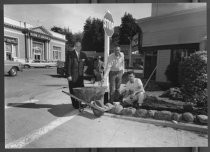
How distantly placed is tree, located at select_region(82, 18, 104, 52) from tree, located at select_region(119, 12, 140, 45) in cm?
30

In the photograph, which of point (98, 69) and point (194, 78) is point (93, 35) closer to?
point (98, 69)

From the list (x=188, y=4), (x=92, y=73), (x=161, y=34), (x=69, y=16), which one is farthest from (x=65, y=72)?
(x=188, y=4)

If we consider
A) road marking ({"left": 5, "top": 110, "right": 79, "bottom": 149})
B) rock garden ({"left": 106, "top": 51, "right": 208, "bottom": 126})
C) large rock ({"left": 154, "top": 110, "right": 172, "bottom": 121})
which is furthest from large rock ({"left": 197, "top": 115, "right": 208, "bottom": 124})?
road marking ({"left": 5, "top": 110, "right": 79, "bottom": 149})

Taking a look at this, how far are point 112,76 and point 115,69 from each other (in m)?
0.12

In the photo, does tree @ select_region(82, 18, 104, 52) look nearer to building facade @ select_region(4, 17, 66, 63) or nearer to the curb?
building facade @ select_region(4, 17, 66, 63)

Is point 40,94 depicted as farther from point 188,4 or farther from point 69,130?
point 188,4

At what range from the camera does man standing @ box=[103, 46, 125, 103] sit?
2.78m

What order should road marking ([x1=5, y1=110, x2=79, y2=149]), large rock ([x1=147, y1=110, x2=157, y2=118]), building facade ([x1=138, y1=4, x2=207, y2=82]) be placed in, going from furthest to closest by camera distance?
1. large rock ([x1=147, y1=110, x2=157, y2=118])
2. building facade ([x1=138, y1=4, x2=207, y2=82])
3. road marking ([x1=5, y1=110, x2=79, y2=149])

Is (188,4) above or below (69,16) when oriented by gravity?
above

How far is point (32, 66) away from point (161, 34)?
206 cm

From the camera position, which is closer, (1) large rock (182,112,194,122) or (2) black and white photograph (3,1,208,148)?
(2) black and white photograph (3,1,208,148)

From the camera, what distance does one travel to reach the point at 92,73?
9.10 ft

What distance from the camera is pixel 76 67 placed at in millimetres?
2736

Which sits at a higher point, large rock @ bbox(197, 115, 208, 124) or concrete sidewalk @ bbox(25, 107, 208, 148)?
large rock @ bbox(197, 115, 208, 124)
